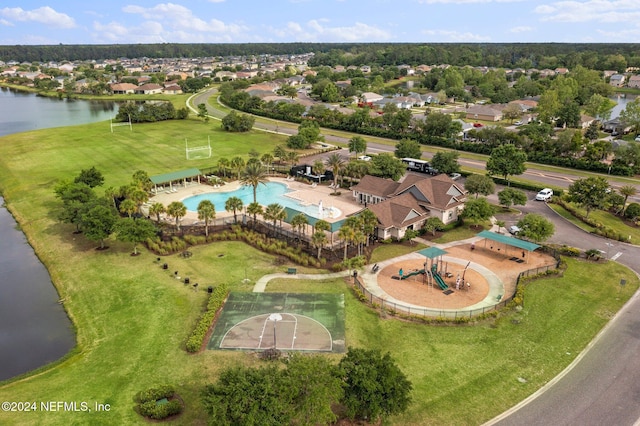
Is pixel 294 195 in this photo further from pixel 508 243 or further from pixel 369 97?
pixel 369 97

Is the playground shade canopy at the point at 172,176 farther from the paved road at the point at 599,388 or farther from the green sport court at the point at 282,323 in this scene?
the paved road at the point at 599,388

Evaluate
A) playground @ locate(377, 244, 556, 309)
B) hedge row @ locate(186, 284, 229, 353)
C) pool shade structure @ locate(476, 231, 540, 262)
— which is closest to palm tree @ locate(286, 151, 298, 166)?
playground @ locate(377, 244, 556, 309)

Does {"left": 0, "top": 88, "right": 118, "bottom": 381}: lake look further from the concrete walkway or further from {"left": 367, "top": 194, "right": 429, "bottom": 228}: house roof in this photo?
{"left": 367, "top": 194, "right": 429, "bottom": 228}: house roof

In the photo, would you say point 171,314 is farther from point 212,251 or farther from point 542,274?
point 542,274

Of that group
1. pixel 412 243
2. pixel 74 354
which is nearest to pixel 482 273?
pixel 412 243

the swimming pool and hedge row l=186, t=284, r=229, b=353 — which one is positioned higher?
the swimming pool

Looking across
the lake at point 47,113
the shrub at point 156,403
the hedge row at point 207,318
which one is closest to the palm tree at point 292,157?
the hedge row at point 207,318

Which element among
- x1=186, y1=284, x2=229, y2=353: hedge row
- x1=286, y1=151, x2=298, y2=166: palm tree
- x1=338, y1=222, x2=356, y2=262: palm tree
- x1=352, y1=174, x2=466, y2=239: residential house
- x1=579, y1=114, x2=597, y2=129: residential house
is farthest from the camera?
x1=579, y1=114, x2=597, y2=129: residential house

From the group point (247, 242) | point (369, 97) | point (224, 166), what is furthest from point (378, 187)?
point (369, 97)
